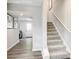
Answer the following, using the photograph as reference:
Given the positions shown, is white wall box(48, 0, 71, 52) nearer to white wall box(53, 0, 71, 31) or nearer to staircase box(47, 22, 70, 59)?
white wall box(53, 0, 71, 31)

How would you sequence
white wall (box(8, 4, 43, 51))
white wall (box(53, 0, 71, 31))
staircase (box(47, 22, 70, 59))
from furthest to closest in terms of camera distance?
1. white wall (box(8, 4, 43, 51))
2. white wall (box(53, 0, 71, 31))
3. staircase (box(47, 22, 70, 59))

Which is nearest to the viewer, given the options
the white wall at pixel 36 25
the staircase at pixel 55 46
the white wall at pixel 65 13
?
the staircase at pixel 55 46

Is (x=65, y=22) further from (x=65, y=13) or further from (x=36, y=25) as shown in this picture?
(x=36, y=25)

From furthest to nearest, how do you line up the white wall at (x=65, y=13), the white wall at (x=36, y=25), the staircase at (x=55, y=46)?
the white wall at (x=36, y=25) → the white wall at (x=65, y=13) → the staircase at (x=55, y=46)

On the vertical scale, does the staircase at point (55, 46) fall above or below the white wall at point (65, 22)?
below

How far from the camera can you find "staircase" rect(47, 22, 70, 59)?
3678mm

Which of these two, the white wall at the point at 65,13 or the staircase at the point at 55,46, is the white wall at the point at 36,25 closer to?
the staircase at the point at 55,46

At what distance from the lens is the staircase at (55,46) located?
12.1 feet

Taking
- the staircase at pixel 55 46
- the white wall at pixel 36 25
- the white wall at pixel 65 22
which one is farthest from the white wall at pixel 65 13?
the white wall at pixel 36 25

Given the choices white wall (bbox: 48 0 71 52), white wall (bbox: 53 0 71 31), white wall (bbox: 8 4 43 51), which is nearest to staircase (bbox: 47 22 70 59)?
white wall (bbox: 48 0 71 52)

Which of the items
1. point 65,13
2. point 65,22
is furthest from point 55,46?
point 65,13
